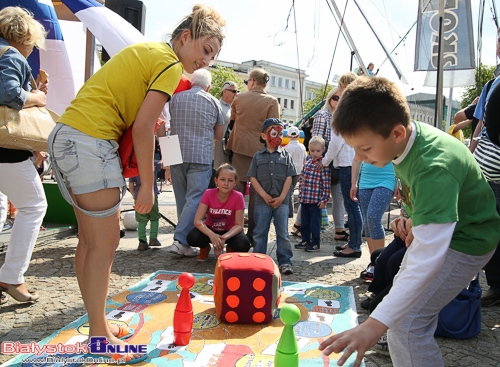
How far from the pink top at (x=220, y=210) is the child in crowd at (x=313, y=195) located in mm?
1208

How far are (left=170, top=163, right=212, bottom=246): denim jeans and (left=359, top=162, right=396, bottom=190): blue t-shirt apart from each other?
1.77 m

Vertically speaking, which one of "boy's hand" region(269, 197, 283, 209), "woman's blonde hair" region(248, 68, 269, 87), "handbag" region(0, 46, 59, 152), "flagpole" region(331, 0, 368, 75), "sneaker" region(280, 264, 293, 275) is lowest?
"sneaker" region(280, 264, 293, 275)

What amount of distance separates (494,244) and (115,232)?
1.88m

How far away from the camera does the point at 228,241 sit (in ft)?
15.4

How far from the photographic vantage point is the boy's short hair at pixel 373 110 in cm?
178

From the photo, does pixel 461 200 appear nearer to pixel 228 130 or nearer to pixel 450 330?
pixel 450 330

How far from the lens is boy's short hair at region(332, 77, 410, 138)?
1783mm

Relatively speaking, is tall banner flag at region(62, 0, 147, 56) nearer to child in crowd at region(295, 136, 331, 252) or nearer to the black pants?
the black pants

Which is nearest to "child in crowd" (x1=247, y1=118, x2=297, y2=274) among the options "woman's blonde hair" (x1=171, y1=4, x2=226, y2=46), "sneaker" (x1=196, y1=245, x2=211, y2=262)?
"sneaker" (x1=196, y1=245, x2=211, y2=262)

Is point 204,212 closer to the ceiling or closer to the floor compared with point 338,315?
closer to the ceiling

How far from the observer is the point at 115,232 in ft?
8.05

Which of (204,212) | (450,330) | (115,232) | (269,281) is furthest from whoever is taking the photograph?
(204,212)

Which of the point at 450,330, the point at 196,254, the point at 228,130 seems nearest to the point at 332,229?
the point at 228,130

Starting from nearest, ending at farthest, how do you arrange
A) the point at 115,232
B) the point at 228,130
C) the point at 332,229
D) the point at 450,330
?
the point at 115,232 < the point at 450,330 < the point at 228,130 < the point at 332,229
